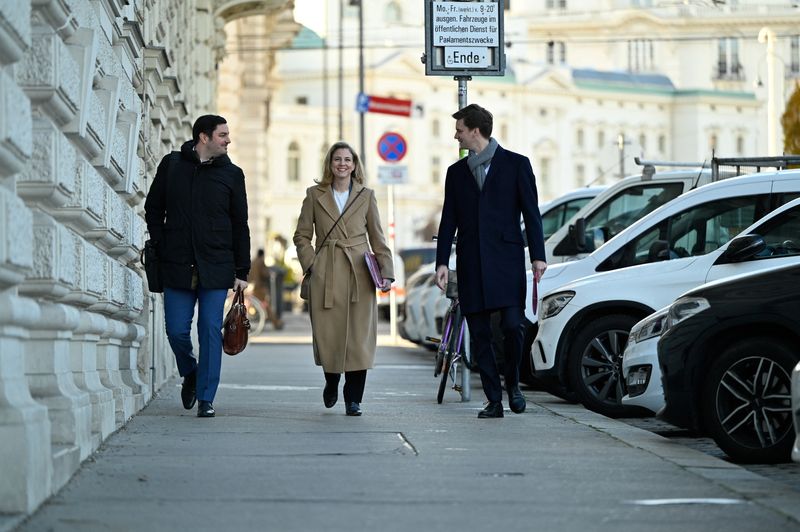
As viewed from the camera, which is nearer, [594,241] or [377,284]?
[377,284]

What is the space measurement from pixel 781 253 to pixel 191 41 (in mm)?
11571

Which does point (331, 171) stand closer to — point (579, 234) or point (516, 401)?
point (516, 401)

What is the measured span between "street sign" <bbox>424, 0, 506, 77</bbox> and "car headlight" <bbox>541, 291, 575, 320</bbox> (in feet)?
5.71

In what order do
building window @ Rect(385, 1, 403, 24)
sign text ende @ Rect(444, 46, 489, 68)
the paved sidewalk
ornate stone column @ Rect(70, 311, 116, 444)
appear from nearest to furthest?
the paved sidewalk, ornate stone column @ Rect(70, 311, 116, 444), sign text ende @ Rect(444, 46, 489, 68), building window @ Rect(385, 1, 403, 24)

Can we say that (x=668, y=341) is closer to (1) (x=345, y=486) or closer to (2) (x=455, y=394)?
(1) (x=345, y=486)

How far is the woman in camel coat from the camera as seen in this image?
12555mm

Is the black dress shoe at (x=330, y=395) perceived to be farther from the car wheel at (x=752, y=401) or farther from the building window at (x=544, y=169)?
the building window at (x=544, y=169)

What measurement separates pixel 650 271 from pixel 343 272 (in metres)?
2.33

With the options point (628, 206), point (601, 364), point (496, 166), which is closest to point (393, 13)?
point (628, 206)

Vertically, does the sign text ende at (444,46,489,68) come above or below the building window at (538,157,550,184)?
below

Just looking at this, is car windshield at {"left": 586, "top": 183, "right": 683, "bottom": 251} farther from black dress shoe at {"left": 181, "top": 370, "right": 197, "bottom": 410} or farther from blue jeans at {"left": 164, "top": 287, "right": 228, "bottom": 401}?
blue jeans at {"left": 164, "top": 287, "right": 228, "bottom": 401}

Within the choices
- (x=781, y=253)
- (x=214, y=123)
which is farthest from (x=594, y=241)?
(x=214, y=123)

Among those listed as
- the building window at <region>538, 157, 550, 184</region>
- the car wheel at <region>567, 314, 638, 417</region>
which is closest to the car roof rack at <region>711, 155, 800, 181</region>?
the car wheel at <region>567, 314, 638, 417</region>

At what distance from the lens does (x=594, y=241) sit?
18359 millimetres
